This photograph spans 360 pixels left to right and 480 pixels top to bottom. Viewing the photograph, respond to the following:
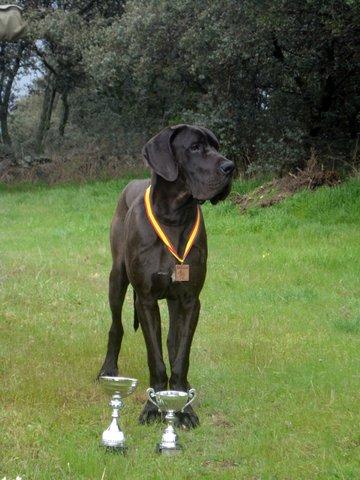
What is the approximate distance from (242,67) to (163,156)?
1356cm

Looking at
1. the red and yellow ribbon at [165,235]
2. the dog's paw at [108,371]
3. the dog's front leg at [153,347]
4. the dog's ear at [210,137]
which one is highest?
the dog's ear at [210,137]

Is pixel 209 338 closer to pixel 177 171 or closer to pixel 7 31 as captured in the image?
pixel 177 171

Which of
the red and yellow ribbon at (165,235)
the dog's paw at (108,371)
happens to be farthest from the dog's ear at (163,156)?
the dog's paw at (108,371)

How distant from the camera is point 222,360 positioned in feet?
20.5

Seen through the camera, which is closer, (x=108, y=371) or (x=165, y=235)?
(x=165, y=235)

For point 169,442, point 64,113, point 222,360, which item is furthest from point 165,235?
point 64,113

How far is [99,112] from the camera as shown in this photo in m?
25.0

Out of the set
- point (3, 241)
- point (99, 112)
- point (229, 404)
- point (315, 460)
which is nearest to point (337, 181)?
point (3, 241)

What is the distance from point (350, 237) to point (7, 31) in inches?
287

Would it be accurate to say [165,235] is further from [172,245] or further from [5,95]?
[5,95]

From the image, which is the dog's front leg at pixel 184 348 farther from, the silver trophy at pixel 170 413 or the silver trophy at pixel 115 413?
the silver trophy at pixel 115 413

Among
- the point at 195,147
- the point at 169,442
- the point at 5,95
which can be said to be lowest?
the point at 169,442

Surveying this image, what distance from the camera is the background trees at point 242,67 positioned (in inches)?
603

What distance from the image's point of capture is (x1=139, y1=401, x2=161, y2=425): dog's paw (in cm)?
482
